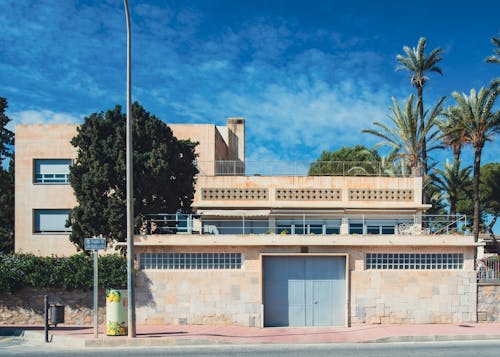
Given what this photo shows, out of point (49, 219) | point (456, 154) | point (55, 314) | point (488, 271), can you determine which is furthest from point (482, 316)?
point (456, 154)

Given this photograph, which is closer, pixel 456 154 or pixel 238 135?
pixel 456 154

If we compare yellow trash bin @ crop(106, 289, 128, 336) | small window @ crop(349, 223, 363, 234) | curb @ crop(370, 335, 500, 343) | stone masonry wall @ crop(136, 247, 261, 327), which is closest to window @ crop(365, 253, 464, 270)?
curb @ crop(370, 335, 500, 343)

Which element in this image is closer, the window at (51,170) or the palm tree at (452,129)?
the window at (51,170)

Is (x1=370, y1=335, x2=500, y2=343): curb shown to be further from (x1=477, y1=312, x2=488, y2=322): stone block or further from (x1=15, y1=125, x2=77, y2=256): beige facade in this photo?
(x1=15, y1=125, x2=77, y2=256): beige facade

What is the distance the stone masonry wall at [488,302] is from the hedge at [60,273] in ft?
43.9

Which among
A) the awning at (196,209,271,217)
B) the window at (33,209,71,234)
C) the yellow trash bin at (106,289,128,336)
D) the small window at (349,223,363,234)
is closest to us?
the yellow trash bin at (106,289,128,336)

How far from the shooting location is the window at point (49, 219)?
31953mm

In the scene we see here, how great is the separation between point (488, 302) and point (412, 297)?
9.92 ft

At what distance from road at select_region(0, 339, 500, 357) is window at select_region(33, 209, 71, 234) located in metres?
15.6

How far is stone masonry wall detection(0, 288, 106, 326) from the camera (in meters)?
20.1

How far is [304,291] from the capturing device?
20359mm

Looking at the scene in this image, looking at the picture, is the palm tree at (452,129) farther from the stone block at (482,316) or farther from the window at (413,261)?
the stone block at (482,316)

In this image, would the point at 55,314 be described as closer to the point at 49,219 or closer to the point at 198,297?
the point at 198,297

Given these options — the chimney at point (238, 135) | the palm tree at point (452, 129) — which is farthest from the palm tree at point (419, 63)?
the chimney at point (238, 135)
